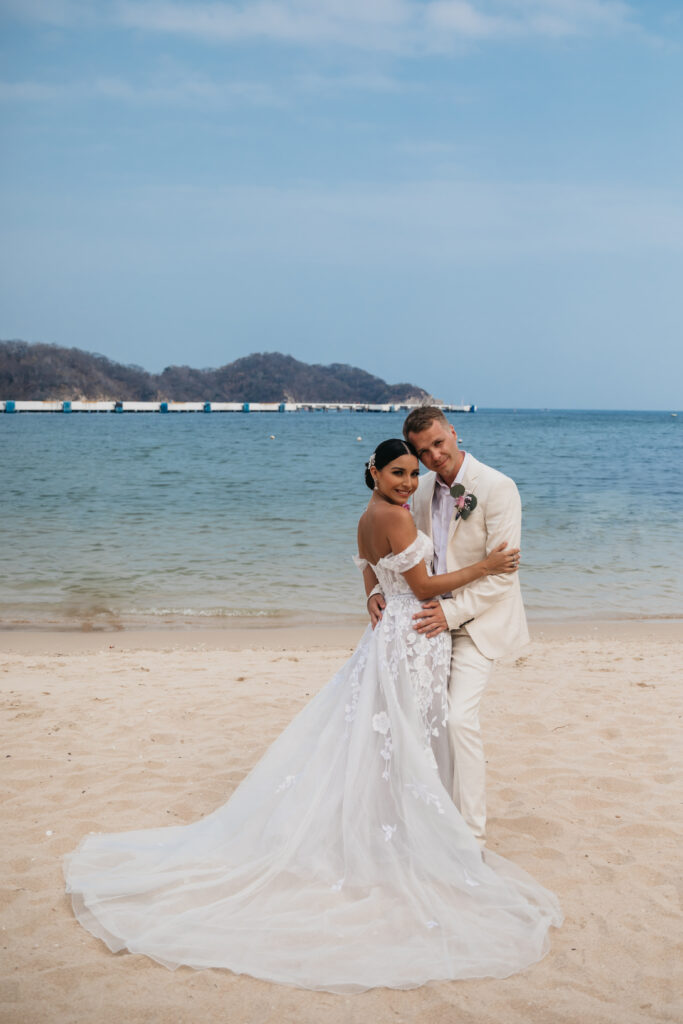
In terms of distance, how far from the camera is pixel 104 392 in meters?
150

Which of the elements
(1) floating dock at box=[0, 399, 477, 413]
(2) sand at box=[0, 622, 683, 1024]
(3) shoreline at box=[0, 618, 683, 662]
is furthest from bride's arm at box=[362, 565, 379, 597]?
(1) floating dock at box=[0, 399, 477, 413]

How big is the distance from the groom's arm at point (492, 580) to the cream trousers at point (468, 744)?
25 cm

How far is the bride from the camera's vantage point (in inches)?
137

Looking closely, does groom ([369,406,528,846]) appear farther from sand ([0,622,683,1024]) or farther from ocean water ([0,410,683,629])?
ocean water ([0,410,683,629])

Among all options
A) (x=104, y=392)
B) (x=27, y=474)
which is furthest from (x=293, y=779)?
(x=104, y=392)

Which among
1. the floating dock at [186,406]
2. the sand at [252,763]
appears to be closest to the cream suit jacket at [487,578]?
the sand at [252,763]

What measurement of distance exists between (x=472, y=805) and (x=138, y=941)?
1.58 metres

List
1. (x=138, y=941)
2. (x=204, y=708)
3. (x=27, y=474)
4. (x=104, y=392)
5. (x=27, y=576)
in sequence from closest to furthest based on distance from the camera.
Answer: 1. (x=138, y=941)
2. (x=204, y=708)
3. (x=27, y=576)
4. (x=27, y=474)
5. (x=104, y=392)

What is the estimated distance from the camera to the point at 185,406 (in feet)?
504

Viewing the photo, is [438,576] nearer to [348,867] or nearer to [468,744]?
[468,744]

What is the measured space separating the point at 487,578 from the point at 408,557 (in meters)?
0.44

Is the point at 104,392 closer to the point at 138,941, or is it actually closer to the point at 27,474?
the point at 27,474

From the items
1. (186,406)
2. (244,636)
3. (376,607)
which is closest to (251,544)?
(244,636)

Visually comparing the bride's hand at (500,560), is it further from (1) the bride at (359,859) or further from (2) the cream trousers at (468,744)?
(2) the cream trousers at (468,744)
